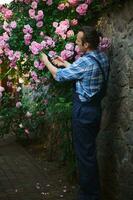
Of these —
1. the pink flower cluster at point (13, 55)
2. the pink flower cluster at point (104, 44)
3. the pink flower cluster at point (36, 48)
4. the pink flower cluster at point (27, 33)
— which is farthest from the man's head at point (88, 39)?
the pink flower cluster at point (13, 55)

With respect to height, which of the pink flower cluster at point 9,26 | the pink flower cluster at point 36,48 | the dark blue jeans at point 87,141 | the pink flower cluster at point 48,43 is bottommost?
the dark blue jeans at point 87,141

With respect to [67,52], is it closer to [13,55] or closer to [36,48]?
[36,48]

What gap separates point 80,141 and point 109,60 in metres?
1.16

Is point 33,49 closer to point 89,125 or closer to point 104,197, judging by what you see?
point 89,125

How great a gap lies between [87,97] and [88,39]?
2.21 feet

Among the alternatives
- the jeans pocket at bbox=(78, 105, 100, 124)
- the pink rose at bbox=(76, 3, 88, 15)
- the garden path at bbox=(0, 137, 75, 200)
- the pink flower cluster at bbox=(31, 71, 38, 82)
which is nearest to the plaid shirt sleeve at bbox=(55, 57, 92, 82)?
the jeans pocket at bbox=(78, 105, 100, 124)

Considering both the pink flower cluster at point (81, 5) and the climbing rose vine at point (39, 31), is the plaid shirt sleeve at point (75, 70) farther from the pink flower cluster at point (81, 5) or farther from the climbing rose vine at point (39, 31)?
the pink flower cluster at point (81, 5)

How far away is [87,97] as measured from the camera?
19.0ft

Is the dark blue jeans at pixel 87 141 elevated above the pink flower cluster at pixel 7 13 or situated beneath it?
situated beneath

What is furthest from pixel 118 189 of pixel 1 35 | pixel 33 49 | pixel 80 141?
pixel 1 35

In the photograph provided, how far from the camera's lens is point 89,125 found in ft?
19.2

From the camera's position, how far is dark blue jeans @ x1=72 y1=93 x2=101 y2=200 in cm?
584

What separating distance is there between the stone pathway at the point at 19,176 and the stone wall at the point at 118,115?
1.08 m

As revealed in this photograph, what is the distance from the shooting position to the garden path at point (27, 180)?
700 cm
